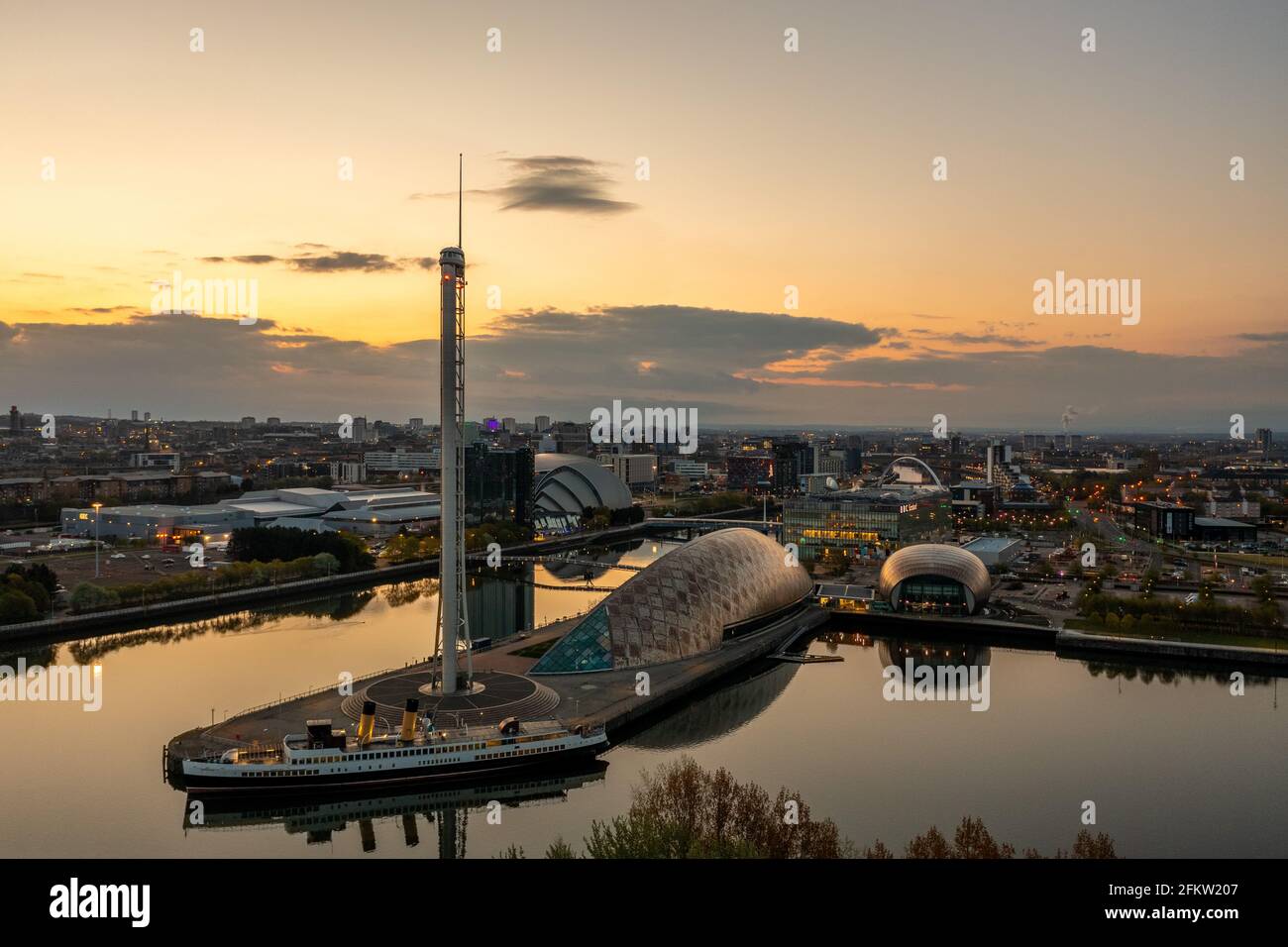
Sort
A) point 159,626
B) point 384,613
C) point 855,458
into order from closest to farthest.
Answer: point 159,626
point 384,613
point 855,458

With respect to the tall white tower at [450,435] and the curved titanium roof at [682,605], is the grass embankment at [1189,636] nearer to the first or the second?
the curved titanium roof at [682,605]

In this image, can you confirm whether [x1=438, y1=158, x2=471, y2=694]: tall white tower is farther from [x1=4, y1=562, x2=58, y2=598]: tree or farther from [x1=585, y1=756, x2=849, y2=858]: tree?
[x1=4, y1=562, x2=58, y2=598]: tree

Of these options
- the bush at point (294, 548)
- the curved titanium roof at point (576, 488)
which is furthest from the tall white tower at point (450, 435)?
the curved titanium roof at point (576, 488)

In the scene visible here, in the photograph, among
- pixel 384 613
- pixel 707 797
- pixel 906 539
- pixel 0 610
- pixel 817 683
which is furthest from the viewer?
pixel 906 539
